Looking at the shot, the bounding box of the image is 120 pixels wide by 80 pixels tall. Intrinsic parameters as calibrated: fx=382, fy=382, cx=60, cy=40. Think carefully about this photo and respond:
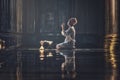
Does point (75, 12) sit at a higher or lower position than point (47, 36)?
higher

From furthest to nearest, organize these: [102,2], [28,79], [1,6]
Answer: [102,2] < [1,6] < [28,79]

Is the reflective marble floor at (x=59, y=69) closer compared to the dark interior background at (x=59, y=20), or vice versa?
the reflective marble floor at (x=59, y=69)

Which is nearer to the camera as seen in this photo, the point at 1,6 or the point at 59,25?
the point at 1,6

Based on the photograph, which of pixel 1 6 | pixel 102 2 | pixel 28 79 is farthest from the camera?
pixel 102 2

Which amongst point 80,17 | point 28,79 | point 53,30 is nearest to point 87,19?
point 80,17

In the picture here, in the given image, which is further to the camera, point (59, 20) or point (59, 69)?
point (59, 20)

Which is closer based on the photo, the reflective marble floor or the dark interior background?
the reflective marble floor

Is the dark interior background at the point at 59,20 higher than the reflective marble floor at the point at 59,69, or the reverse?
the dark interior background at the point at 59,20

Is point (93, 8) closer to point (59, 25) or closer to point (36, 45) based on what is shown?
point (59, 25)

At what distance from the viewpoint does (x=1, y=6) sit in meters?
10.6

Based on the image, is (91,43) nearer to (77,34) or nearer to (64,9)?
(77,34)

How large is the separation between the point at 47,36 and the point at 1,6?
1022 cm

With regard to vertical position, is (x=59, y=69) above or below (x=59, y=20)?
below

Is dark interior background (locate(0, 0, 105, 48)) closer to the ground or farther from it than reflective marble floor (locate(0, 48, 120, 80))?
farther from it
